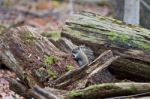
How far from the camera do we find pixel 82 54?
6.72 m

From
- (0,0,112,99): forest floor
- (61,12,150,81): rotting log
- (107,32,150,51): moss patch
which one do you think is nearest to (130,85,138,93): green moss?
(61,12,150,81): rotting log

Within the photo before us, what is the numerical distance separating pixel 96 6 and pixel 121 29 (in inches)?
540

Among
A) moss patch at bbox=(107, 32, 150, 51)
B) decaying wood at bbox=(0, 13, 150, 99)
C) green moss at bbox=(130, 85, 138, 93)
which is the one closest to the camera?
green moss at bbox=(130, 85, 138, 93)

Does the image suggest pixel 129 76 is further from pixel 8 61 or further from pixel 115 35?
pixel 8 61

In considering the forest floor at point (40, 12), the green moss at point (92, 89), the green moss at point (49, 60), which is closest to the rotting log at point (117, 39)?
the green moss at point (49, 60)

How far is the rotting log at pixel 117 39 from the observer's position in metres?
6.44

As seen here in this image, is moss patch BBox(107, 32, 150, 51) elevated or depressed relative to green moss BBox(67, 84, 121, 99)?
elevated

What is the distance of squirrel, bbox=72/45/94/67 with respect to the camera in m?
6.67

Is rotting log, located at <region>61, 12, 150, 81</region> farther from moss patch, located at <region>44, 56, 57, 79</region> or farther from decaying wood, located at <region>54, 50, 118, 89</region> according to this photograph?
moss patch, located at <region>44, 56, 57, 79</region>

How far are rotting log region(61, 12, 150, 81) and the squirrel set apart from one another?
3.2 inches

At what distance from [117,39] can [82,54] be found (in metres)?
0.58

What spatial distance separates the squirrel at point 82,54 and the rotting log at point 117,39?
0.26ft

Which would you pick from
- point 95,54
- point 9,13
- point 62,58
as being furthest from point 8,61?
point 9,13

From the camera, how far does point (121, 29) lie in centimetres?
679
